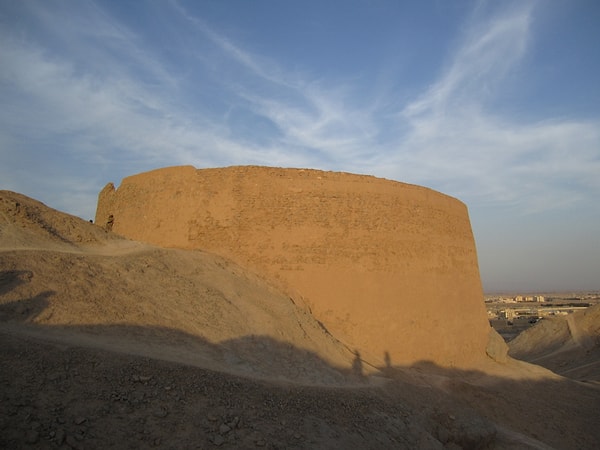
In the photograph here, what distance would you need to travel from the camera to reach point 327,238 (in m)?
10.3

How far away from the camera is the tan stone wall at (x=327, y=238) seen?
10109mm

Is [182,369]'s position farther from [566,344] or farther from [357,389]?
[566,344]

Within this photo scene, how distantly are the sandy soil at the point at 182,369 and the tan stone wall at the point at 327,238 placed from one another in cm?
69

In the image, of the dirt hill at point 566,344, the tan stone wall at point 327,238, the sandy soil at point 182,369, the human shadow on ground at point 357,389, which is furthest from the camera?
the dirt hill at point 566,344

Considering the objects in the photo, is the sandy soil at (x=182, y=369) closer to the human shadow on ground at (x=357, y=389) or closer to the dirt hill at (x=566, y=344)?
the human shadow on ground at (x=357, y=389)

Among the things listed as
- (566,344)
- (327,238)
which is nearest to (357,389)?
(327,238)

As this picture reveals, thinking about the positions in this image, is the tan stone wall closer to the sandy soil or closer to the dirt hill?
the sandy soil

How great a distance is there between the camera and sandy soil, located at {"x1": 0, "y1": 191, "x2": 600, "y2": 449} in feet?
14.5

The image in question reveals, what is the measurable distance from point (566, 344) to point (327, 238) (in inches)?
710

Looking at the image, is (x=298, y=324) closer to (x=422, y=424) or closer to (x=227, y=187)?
(x=422, y=424)

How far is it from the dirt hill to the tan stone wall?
1136 centimetres

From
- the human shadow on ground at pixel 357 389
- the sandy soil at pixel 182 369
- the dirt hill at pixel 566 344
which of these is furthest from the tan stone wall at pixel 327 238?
the dirt hill at pixel 566 344

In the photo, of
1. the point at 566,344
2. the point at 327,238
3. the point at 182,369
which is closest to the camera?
the point at 182,369

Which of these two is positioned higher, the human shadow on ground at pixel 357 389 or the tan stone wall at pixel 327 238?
the tan stone wall at pixel 327 238
